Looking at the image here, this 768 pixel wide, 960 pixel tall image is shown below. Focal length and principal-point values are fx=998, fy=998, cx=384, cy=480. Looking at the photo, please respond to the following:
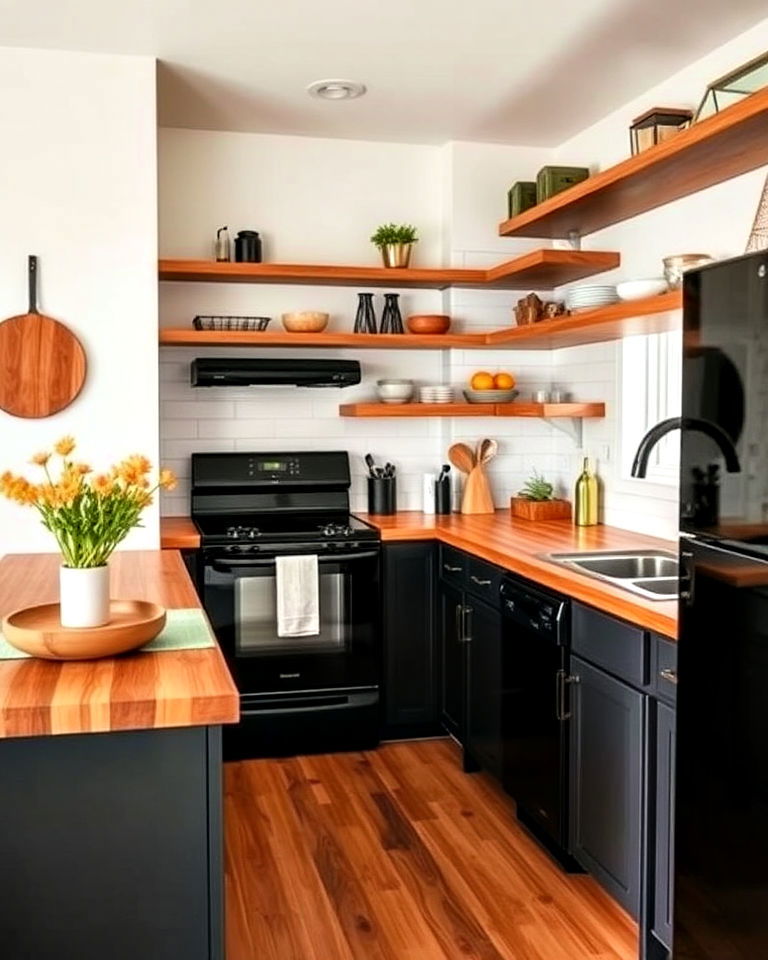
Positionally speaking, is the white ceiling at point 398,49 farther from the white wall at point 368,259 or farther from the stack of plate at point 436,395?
the stack of plate at point 436,395

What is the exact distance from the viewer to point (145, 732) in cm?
172

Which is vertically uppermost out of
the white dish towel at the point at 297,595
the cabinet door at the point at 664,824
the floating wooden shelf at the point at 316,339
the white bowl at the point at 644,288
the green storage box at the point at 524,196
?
the green storage box at the point at 524,196

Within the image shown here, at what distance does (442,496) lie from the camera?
4.57m

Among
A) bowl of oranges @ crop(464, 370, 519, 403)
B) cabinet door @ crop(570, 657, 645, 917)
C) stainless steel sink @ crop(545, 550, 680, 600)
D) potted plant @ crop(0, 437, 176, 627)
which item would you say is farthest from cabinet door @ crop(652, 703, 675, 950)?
bowl of oranges @ crop(464, 370, 519, 403)

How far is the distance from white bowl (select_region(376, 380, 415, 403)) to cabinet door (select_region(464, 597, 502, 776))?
107 centimetres

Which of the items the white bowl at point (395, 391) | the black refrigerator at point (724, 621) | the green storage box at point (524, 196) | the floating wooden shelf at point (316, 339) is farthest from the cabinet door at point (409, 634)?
the black refrigerator at point (724, 621)

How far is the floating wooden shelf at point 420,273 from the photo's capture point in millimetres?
3969

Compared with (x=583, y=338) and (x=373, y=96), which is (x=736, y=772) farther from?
(x=373, y=96)

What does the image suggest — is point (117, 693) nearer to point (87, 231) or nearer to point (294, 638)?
point (294, 638)

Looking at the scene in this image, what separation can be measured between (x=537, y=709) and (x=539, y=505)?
1.37m

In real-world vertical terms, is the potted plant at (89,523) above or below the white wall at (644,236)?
below

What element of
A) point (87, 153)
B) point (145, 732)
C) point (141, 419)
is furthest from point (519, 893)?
point (87, 153)

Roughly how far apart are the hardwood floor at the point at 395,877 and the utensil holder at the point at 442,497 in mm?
1166

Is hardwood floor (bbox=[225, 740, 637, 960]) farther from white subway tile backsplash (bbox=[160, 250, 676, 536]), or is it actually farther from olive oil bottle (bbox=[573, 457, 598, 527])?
white subway tile backsplash (bbox=[160, 250, 676, 536])
